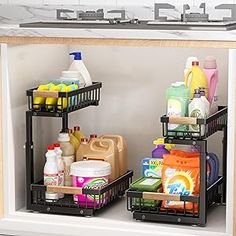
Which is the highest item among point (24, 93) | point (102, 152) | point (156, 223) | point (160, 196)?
point (24, 93)

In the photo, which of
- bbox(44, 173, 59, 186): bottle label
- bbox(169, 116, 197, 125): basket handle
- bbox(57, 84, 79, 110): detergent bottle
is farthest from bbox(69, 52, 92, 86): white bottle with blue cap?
bbox(169, 116, 197, 125): basket handle

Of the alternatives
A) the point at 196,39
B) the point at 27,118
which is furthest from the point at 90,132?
the point at 196,39

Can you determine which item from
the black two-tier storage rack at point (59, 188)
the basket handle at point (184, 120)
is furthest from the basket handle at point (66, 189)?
the basket handle at point (184, 120)

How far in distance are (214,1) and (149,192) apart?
33.5 inches

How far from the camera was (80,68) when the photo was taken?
10.8 ft

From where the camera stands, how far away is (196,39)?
273cm

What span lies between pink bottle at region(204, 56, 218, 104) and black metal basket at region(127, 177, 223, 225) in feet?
1.12

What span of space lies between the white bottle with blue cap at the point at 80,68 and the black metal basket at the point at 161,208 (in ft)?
1.79

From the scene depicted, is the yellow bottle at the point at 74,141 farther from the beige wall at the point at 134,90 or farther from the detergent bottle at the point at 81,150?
the beige wall at the point at 134,90

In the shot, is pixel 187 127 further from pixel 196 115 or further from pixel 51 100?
pixel 51 100

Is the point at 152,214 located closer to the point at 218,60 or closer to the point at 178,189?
the point at 178,189

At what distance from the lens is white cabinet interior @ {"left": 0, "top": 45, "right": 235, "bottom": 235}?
3.03m

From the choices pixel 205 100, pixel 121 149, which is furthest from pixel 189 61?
pixel 121 149

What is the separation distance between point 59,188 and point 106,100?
1.89 ft
